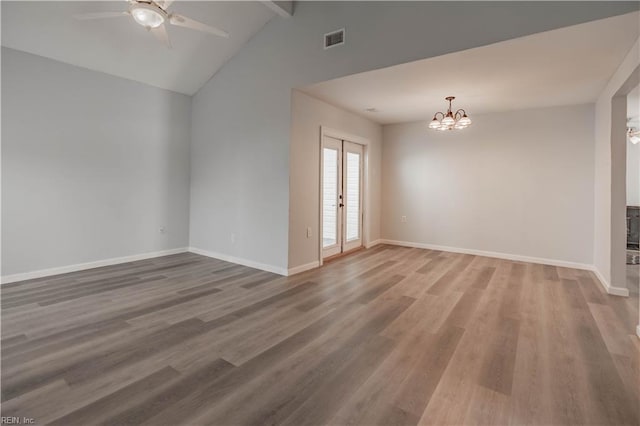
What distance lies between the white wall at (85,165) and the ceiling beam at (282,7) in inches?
103

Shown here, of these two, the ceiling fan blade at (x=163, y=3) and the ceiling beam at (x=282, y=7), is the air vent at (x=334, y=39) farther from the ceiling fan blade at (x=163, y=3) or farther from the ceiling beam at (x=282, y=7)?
the ceiling fan blade at (x=163, y=3)

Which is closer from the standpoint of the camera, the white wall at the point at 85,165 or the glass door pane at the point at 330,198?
the white wall at the point at 85,165

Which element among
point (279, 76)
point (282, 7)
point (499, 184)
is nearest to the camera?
point (282, 7)

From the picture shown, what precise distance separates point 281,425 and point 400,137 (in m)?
6.15

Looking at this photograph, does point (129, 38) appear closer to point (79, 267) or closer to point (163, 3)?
point (163, 3)

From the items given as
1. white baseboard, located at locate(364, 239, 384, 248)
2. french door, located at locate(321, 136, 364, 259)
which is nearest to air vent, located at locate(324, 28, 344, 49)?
french door, located at locate(321, 136, 364, 259)

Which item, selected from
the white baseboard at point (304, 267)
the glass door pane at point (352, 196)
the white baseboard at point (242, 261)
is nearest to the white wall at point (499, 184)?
the glass door pane at point (352, 196)

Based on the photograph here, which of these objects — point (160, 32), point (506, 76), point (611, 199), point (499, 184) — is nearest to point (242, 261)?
point (160, 32)

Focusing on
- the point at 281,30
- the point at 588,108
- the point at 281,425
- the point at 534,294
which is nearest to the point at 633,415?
the point at 281,425

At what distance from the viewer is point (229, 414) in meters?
1.74

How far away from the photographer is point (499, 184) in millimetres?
5688

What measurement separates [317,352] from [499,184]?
4.89 metres

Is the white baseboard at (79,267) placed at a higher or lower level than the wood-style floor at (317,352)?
higher

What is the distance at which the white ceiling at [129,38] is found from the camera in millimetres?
3740
